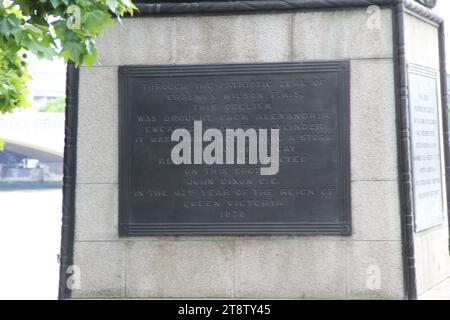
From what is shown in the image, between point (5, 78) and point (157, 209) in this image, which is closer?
point (157, 209)

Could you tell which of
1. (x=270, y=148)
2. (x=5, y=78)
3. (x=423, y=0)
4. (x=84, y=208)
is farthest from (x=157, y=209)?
(x=423, y=0)

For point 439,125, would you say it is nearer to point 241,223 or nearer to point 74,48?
point 241,223

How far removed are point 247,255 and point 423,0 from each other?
5242mm

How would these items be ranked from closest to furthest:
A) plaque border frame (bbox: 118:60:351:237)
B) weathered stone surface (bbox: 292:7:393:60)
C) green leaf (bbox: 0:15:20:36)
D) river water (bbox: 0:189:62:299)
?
green leaf (bbox: 0:15:20:36) → plaque border frame (bbox: 118:60:351:237) → weathered stone surface (bbox: 292:7:393:60) → river water (bbox: 0:189:62:299)

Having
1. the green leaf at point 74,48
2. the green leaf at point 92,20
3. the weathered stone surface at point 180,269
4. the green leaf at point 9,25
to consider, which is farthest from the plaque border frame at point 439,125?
the green leaf at point 9,25

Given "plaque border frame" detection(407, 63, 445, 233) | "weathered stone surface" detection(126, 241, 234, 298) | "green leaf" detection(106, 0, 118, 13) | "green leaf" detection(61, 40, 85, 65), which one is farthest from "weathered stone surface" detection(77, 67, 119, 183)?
"plaque border frame" detection(407, 63, 445, 233)

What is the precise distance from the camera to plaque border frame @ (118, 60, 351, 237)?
878 cm

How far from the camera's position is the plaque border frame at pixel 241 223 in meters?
8.78

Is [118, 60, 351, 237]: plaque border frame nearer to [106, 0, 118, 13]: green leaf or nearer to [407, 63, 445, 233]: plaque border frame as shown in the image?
[407, 63, 445, 233]: plaque border frame

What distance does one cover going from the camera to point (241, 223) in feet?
29.1

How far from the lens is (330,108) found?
29.0ft

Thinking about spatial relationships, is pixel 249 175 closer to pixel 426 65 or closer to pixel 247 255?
pixel 247 255

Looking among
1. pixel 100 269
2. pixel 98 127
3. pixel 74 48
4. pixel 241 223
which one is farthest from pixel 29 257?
pixel 74 48

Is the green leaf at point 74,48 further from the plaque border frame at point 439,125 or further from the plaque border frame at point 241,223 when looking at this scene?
the plaque border frame at point 439,125
